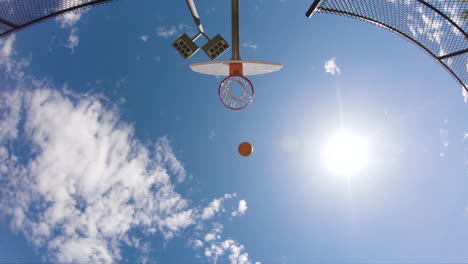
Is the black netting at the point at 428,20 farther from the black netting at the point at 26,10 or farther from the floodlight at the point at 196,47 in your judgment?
the black netting at the point at 26,10

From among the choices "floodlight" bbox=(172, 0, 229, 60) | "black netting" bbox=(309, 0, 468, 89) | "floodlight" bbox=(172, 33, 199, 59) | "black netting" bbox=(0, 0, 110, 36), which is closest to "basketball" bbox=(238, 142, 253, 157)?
"floodlight" bbox=(172, 0, 229, 60)

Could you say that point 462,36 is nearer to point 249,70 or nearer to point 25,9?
point 249,70

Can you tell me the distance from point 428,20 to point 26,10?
36.1 feet

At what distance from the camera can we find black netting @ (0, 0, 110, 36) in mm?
7223

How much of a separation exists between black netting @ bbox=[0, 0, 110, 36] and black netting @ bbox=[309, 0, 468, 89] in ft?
23.0

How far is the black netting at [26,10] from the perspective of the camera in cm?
722

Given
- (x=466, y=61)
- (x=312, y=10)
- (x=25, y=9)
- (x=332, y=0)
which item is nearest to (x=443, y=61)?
(x=466, y=61)

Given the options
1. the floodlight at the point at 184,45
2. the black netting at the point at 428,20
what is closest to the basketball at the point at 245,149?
the floodlight at the point at 184,45

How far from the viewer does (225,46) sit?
6.23m

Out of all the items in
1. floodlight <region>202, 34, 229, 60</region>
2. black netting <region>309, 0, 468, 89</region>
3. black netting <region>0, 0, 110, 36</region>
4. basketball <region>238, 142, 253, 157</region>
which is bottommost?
basketball <region>238, 142, 253, 157</region>

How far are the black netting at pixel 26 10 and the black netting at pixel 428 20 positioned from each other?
23.0ft

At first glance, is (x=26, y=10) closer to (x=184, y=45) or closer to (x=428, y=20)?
(x=184, y=45)

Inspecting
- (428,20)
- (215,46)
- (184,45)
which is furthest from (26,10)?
(428,20)

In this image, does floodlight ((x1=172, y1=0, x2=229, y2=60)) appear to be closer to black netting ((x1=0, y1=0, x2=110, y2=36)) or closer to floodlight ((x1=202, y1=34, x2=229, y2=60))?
floodlight ((x1=202, y1=34, x2=229, y2=60))
